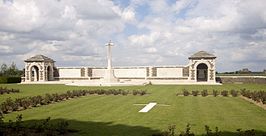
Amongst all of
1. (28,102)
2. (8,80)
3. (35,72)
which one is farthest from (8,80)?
(28,102)

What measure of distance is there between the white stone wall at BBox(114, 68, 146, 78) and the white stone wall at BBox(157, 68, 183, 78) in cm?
273

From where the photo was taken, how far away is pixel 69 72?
56.4 meters

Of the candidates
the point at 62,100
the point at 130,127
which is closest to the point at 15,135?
the point at 130,127

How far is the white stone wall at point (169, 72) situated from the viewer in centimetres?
5094

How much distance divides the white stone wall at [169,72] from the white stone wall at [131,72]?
2735 millimetres

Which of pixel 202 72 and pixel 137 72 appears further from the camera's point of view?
pixel 137 72

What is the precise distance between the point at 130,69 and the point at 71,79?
10.8 metres

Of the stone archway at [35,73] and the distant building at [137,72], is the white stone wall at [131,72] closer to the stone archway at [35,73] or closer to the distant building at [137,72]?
the distant building at [137,72]

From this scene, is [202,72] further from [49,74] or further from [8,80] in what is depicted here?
[8,80]

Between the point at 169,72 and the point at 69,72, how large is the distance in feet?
59.9

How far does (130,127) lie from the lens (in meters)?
10.5

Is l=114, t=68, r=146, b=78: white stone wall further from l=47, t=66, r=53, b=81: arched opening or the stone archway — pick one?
the stone archway

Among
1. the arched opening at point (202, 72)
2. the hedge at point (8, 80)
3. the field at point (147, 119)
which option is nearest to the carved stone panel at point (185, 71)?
the arched opening at point (202, 72)

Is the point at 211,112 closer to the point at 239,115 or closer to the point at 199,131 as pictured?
the point at 239,115
